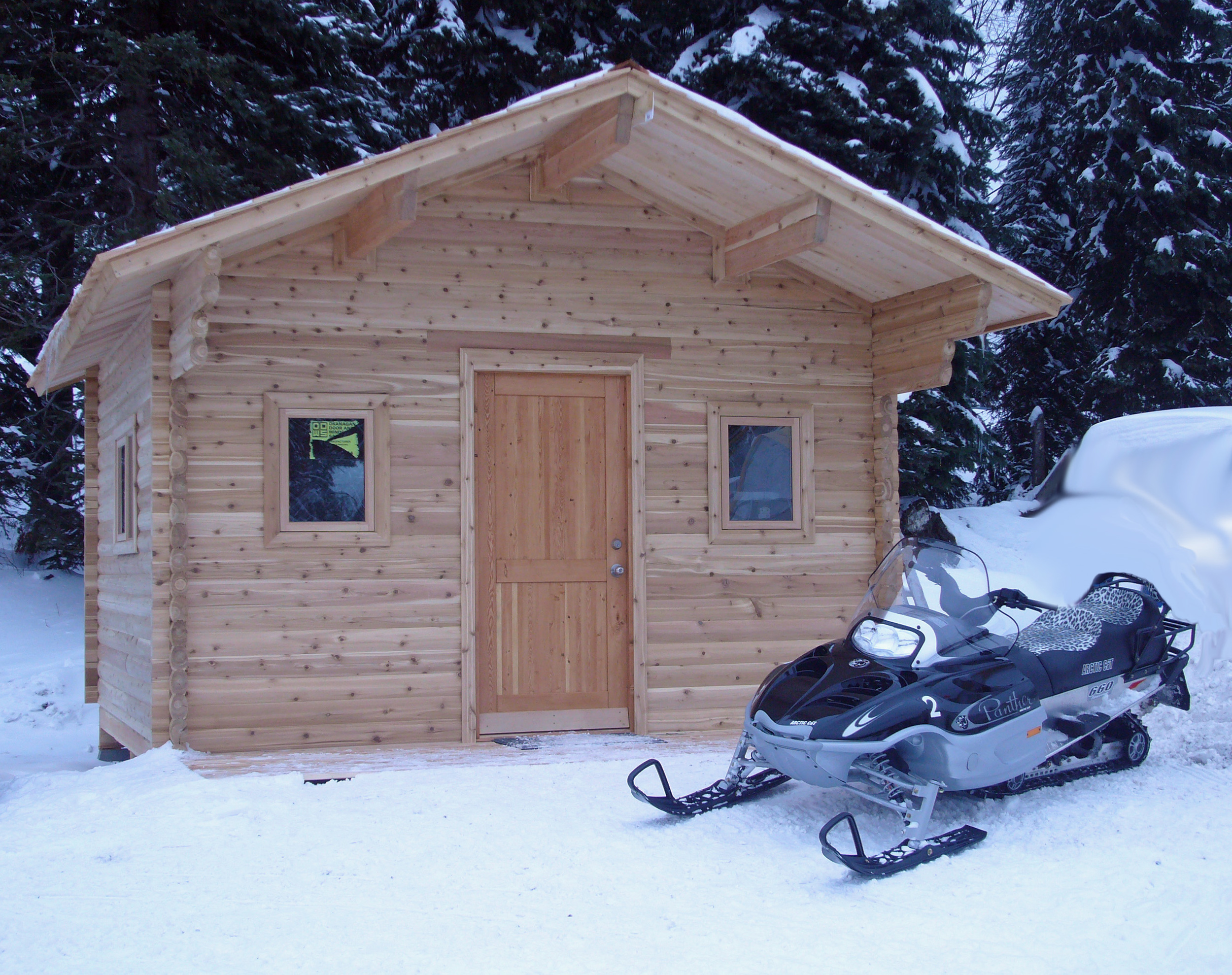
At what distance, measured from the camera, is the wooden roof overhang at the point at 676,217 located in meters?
5.57

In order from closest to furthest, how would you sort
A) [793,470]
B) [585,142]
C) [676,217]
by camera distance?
[585,142] < [676,217] < [793,470]

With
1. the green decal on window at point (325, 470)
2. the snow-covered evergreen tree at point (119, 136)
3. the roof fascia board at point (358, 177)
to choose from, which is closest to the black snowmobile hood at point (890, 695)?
the green decal on window at point (325, 470)

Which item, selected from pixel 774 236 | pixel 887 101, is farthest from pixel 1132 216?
pixel 774 236

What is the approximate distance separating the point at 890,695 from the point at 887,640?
0.99ft

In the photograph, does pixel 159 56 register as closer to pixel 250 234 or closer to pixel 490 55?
pixel 490 55

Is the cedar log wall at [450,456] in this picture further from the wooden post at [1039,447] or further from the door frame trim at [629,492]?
the wooden post at [1039,447]

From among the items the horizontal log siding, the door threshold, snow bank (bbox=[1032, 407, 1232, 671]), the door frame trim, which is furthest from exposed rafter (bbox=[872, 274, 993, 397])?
the horizontal log siding

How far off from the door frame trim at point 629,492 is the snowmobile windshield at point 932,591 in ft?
6.95

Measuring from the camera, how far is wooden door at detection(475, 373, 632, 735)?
6.61m

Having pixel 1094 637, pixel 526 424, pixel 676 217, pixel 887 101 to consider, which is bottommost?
pixel 1094 637

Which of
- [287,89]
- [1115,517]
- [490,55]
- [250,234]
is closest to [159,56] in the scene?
[287,89]

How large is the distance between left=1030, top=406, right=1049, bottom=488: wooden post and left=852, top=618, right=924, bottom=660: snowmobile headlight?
545 inches

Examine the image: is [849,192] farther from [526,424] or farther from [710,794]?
[710,794]

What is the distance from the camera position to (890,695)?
423 cm
